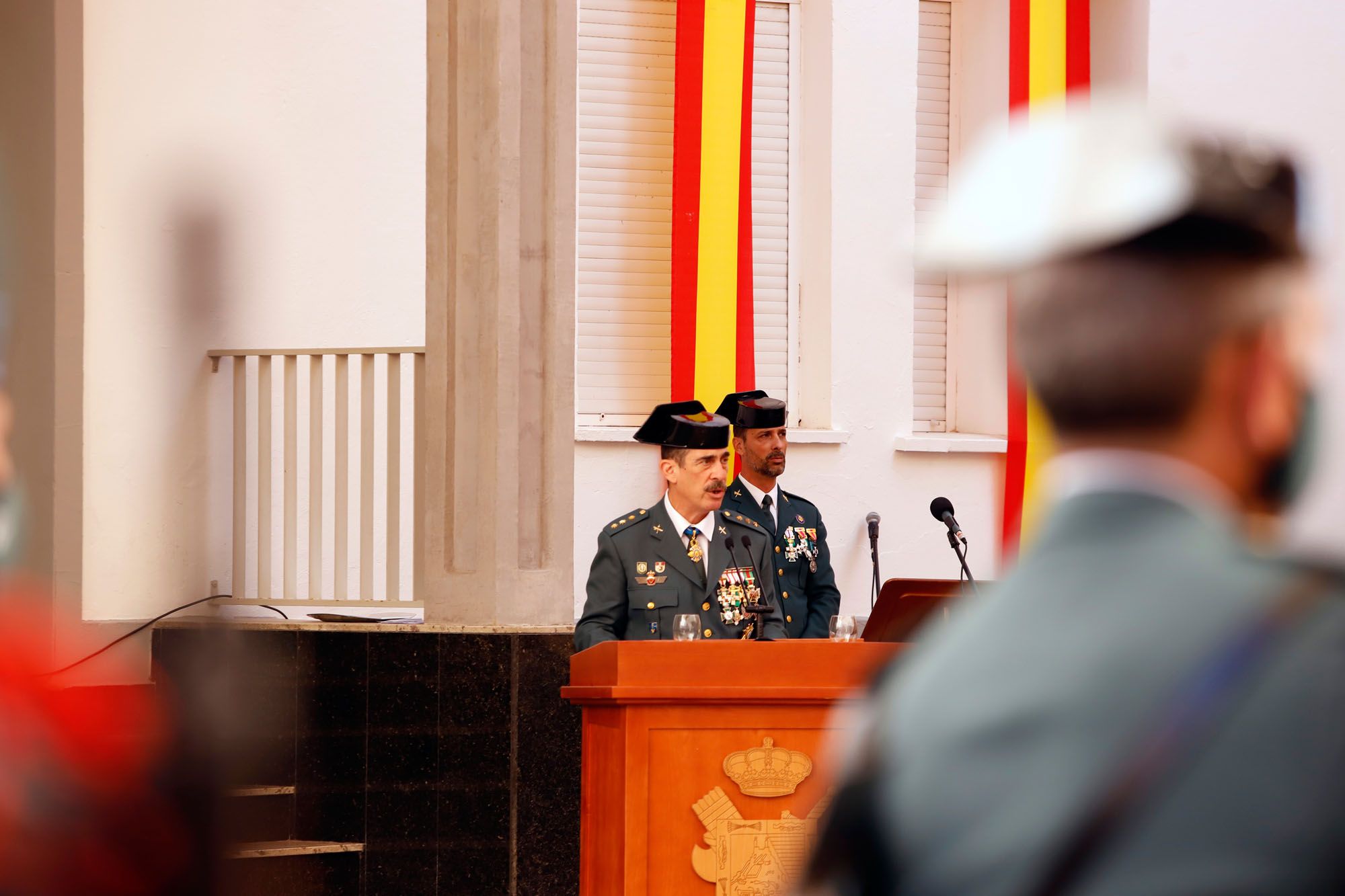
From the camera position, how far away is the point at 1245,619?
3.09 feet

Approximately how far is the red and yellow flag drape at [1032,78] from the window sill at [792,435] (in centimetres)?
87

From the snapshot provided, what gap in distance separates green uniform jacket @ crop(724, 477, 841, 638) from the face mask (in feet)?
18.7

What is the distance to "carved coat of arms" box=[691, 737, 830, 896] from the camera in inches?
163

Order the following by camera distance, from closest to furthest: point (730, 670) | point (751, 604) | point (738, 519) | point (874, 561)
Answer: point (730, 670), point (751, 604), point (738, 519), point (874, 561)

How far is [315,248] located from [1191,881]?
7.19 meters

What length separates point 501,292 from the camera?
19.5 feet

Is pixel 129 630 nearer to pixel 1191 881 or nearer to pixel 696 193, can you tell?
pixel 696 193

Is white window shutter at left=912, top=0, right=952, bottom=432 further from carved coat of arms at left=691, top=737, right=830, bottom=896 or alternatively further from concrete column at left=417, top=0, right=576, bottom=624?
carved coat of arms at left=691, top=737, right=830, bottom=896

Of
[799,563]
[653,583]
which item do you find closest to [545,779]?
[653,583]

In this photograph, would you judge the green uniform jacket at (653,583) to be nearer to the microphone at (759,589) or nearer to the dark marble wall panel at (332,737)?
the microphone at (759,589)

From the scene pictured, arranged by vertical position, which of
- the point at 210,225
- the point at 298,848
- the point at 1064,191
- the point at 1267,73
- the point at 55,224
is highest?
the point at 1267,73

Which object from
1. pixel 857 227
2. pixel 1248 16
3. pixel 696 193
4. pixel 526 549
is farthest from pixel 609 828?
pixel 1248 16

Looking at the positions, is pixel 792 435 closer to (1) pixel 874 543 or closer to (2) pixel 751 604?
(1) pixel 874 543

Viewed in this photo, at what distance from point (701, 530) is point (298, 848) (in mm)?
1753
